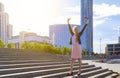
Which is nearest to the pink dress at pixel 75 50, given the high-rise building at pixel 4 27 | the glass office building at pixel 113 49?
the high-rise building at pixel 4 27

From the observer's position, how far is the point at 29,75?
9211 millimetres

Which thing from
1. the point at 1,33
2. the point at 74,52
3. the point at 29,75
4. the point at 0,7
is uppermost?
the point at 0,7

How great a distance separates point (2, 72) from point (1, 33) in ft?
450

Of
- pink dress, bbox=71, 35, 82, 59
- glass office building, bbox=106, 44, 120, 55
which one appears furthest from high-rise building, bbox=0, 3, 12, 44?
pink dress, bbox=71, 35, 82, 59

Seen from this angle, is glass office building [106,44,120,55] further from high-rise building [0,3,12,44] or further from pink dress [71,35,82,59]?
pink dress [71,35,82,59]

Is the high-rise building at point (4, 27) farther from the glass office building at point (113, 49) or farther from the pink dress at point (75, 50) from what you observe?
the pink dress at point (75, 50)

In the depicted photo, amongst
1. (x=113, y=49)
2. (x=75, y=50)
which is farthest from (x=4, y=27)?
(x=75, y=50)

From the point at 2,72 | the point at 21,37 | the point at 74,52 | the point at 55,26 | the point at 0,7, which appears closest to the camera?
the point at 2,72

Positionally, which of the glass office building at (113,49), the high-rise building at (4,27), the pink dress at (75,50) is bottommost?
the pink dress at (75,50)

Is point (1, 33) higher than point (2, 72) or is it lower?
higher

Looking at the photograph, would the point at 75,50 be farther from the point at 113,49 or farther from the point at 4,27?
the point at 113,49

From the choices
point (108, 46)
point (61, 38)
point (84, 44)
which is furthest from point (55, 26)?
point (108, 46)

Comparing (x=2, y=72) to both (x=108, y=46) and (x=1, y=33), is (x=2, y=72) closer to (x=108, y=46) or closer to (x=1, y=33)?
(x=1, y=33)

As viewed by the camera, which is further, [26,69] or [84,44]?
[84,44]
